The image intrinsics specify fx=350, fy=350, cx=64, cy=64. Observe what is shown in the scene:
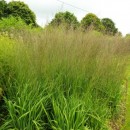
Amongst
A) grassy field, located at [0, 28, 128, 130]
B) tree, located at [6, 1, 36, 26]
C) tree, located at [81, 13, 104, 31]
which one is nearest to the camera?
grassy field, located at [0, 28, 128, 130]

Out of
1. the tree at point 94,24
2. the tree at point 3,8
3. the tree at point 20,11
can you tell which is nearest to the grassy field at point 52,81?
the tree at point 94,24

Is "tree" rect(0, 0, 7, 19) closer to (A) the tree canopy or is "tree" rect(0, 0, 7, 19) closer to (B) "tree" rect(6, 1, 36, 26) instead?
(A) the tree canopy

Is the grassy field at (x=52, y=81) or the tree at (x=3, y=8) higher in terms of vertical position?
the tree at (x=3, y=8)

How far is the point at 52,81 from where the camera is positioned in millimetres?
4531

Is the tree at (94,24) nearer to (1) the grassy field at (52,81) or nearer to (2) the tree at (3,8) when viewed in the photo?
(1) the grassy field at (52,81)

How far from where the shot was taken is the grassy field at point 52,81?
4.27m

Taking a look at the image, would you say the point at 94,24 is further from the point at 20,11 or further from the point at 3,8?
the point at 3,8

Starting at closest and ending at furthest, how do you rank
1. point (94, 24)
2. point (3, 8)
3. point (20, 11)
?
point (94, 24) < point (20, 11) < point (3, 8)

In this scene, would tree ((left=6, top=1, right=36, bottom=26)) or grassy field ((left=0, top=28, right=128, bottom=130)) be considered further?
tree ((left=6, top=1, right=36, bottom=26))

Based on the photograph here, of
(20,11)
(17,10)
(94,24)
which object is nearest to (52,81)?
(94,24)

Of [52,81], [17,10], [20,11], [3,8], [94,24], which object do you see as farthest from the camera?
[17,10]

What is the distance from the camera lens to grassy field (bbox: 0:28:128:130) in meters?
4.27

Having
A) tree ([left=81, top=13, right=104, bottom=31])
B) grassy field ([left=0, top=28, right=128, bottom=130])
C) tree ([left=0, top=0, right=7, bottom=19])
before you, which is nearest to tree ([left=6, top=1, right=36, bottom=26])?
tree ([left=0, top=0, right=7, bottom=19])

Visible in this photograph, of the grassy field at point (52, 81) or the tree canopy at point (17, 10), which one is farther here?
the tree canopy at point (17, 10)
